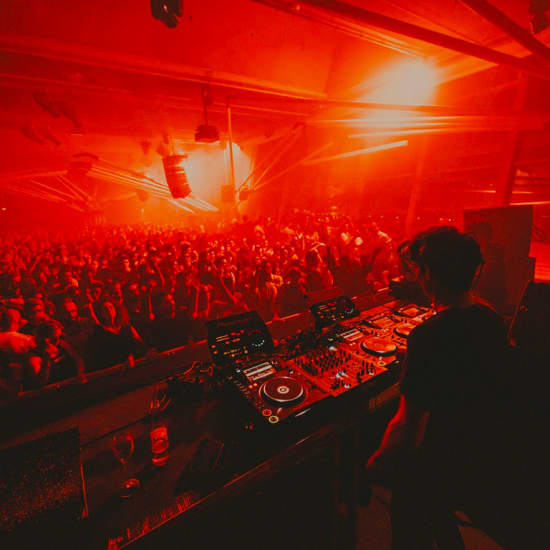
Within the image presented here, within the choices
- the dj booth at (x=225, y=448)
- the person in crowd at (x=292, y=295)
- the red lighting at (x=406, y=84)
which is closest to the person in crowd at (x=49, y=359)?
the dj booth at (x=225, y=448)

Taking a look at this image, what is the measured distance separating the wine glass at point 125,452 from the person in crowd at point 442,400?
121 centimetres

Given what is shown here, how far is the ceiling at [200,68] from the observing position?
5.87 feet

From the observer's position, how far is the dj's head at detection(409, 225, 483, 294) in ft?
4.16

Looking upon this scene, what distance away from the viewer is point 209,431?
1.52m

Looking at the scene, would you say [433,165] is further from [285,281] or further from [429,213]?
[285,281]

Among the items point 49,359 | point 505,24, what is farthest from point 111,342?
point 505,24

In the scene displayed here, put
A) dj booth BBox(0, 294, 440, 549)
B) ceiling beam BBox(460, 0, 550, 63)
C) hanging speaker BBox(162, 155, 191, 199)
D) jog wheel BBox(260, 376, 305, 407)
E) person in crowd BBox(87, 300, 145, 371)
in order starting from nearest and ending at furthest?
dj booth BBox(0, 294, 440, 549), ceiling beam BBox(460, 0, 550, 63), jog wheel BBox(260, 376, 305, 407), person in crowd BBox(87, 300, 145, 371), hanging speaker BBox(162, 155, 191, 199)

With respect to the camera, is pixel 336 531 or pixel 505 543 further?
pixel 336 531

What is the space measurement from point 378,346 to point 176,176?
7.42 ft

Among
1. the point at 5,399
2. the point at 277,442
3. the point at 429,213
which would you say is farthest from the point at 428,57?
the point at 5,399

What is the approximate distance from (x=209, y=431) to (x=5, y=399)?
132 cm

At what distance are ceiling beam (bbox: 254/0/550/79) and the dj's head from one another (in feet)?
3.55

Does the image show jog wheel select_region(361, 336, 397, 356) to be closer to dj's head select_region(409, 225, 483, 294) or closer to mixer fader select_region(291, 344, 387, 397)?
mixer fader select_region(291, 344, 387, 397)

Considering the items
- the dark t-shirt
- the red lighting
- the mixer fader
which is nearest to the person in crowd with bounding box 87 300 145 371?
the mixer fader
